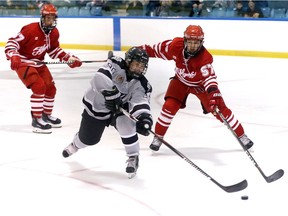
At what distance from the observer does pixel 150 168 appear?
3629 mm

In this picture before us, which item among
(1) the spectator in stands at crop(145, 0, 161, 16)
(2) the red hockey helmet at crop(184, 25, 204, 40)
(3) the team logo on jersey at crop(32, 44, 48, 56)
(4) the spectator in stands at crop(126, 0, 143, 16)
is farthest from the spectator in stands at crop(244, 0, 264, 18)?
(2) the red hockey helmet at crop(184, 25, 204, 40)

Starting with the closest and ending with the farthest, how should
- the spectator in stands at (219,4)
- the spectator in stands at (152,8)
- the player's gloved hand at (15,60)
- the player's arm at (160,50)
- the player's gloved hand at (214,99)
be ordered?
the player's gloved hand at (214,99) → the player's arm at (160,50) → the player's gloved hand at (15,60) → the spectator in stands at (219,4) → the spectator in stands at (152,8)

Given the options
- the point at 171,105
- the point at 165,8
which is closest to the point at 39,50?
the point at 171,105

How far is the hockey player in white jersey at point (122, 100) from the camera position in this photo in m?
3.20

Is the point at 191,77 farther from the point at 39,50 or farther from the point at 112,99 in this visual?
the point at 39,50

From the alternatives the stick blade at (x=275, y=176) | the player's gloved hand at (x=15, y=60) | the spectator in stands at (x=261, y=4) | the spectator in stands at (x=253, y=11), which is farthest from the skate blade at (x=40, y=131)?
the spectator in stands at (x=261, y=4)

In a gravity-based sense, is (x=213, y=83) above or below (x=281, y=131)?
above

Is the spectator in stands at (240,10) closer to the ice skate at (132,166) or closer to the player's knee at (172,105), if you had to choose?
the player's knee at (172,105)

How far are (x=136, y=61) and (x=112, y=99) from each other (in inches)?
9.4

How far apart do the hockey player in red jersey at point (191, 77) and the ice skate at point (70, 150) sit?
57 cm

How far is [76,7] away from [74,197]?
728cm


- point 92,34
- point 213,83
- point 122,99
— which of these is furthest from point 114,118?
point 92,34

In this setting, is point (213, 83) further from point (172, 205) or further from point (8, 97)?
point (8, 97)

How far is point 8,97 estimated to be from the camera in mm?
5922
